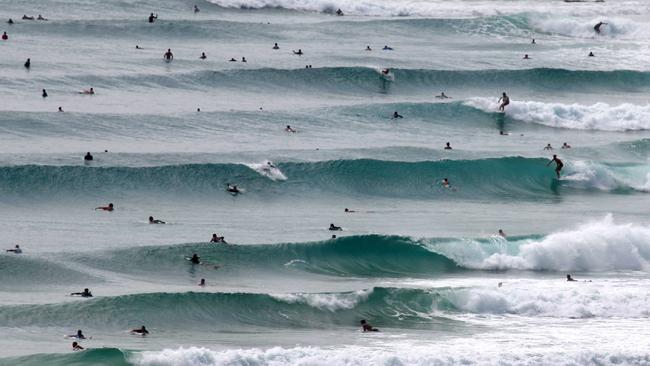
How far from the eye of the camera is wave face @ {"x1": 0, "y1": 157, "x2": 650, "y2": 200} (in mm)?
46188

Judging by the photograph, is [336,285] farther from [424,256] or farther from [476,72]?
[476,72]

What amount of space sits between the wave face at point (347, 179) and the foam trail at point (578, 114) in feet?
18.4

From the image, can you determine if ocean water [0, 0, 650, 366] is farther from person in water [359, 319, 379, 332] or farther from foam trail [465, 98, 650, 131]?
person in water [359, 319, 379, 332]

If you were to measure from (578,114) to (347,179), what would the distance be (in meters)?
13.0

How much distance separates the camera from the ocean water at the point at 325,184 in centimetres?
3606

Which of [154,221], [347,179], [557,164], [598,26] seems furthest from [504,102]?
[154,221]

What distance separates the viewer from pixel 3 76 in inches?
2211

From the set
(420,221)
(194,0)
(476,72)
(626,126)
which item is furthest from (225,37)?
(420,221)

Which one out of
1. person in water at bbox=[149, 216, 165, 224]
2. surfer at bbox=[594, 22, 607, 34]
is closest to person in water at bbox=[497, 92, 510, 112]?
surfer at bbox=[594, 22, 607, 34]

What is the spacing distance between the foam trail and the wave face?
18.4 ft

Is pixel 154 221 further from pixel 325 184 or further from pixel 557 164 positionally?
pixel 557 164

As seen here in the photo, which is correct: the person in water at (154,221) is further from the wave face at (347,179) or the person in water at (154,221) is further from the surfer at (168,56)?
the surfer at (168,56)

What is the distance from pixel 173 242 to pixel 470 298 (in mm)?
7829

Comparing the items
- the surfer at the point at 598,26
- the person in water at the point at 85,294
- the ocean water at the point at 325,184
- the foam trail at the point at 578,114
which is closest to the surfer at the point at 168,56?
the ocean water at the point at 325,184
